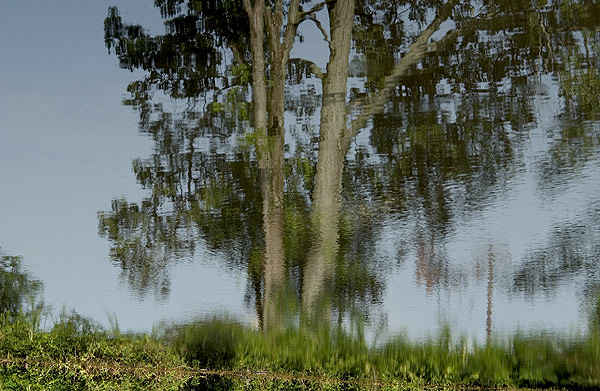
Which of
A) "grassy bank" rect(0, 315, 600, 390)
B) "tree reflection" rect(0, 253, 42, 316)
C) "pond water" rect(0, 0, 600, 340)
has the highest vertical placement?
"pond water" rect(0, 0, 600, 340)

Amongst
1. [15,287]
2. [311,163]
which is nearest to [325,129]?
[311,163]

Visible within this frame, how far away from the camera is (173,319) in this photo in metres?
2.67

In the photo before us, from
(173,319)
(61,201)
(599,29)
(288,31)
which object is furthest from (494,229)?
(61,201)

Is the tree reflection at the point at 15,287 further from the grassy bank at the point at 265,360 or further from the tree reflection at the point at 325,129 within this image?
the tree reflection at the point at 325,129

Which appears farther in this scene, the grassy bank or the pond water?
Answer: the grassy bank

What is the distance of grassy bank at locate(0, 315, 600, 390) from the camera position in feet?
8.11

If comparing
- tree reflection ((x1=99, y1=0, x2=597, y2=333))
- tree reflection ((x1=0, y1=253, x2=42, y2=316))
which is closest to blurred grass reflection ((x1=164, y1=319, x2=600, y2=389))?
tree reflection ((x1=99, y1=0, x2=597, y2=333))

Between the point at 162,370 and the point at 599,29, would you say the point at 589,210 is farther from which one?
the point at 162,370

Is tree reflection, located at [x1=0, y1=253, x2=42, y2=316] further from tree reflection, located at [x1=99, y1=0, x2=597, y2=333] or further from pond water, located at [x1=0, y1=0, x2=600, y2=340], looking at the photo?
tree reflection, located at [x1=99, y1=0, x2=597, y2=333]

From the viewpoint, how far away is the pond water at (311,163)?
7.52ft

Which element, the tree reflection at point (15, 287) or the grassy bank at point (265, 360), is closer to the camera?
the grassy bank at point (265, 360)

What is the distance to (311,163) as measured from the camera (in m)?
2.41

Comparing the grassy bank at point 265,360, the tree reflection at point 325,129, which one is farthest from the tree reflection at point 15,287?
the tree reflection at point 325,129

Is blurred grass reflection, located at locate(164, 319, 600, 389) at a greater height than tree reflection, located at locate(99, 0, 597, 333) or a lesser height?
lesser
